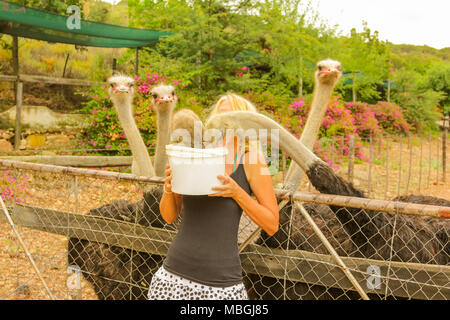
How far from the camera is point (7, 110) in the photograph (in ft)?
25.5

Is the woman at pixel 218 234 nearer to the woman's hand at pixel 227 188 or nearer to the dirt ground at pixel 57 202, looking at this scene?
the woman's hand at pixel 227 188

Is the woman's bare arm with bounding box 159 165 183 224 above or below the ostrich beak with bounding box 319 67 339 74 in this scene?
below

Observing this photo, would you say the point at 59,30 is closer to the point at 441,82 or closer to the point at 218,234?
the point at 218,234

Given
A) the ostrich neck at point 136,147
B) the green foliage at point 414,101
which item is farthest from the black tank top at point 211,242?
the green foliage at point 414,101

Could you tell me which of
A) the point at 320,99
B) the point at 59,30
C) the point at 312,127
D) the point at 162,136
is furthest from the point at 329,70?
the point at 59,30

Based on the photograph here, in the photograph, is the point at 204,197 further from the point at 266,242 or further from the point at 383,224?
the point at 383,224

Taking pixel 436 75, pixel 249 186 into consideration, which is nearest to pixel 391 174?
pixel 249 186

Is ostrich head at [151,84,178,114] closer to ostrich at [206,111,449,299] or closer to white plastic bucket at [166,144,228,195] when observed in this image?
ostrich at [206,111,449,299]

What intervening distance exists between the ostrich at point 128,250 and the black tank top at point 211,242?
0.85 meters

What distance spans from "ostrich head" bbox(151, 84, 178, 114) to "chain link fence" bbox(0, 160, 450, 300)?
0.68 metres

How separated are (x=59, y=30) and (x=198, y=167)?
6441 millimetres

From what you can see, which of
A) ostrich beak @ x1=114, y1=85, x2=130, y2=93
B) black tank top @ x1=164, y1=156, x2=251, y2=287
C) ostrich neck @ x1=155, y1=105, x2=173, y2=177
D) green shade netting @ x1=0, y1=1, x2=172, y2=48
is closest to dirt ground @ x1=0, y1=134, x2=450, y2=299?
ostrich neck @ x1=155, y1=105, x2=173, y2=177

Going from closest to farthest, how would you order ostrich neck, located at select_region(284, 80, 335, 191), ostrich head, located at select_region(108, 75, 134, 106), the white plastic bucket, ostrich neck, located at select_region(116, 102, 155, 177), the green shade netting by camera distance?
the white plastic bucket → ostrich neck, located at select_region(284, 80, 335, 191) → ostrich neck, located at select_region(116, 102, 155, 177) → ostrich head, located at select_region(108, 75, 134, 106) → the green shade netting

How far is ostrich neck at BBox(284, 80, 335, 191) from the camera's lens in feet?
7.99
